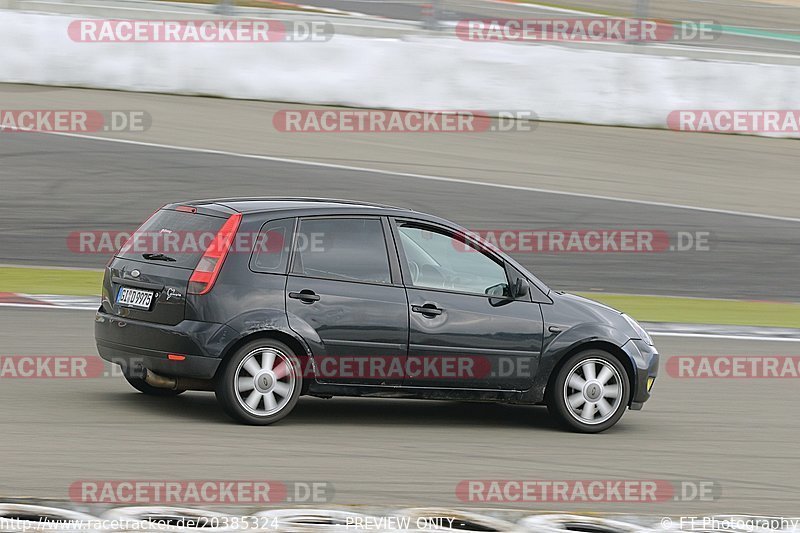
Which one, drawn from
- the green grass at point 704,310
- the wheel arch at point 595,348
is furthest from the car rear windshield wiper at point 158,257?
the green grass at point 704,310

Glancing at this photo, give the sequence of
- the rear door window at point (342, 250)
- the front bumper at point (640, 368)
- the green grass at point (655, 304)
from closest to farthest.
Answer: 1. the rear door window at point (342, 250)
2. the front bumper at point (640, 368)
3. the green grass at point (655, 304)

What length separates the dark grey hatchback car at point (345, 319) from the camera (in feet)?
24.7

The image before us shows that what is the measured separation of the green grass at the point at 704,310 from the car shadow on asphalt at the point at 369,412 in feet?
15.3

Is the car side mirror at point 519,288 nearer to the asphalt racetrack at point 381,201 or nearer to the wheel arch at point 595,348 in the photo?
the wheel arch at point 595,348

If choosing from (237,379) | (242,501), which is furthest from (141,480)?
(237,379)

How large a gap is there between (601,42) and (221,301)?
40.6 feet

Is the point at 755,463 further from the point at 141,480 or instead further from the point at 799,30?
the point at 799,30

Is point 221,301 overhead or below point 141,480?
overhead

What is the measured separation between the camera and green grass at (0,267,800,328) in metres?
13.2

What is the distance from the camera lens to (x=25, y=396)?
8320 mm

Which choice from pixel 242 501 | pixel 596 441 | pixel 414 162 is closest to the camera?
pixel 242 501

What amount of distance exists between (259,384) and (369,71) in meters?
11.3

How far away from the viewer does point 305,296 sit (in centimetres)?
771

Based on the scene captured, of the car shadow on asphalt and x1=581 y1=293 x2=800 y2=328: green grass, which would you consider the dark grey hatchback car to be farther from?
x1=581 y1=293 x2=800 y2=328: green grass
